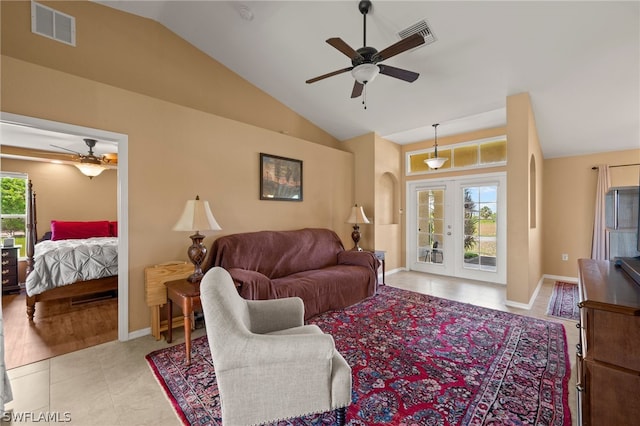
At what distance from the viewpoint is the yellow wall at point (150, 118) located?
239cm

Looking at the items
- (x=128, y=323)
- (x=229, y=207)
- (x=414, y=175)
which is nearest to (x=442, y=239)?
(x=414, y=175)

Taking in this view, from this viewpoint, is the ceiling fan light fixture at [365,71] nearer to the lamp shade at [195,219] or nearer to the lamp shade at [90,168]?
the lamp shade at [195,219]

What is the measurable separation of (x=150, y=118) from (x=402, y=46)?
258 cm

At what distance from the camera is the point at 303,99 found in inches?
174

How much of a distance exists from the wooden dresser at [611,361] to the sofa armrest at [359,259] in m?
2.72

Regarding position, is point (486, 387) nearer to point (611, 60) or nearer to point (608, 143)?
point (611, 60)

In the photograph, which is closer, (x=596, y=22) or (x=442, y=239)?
(x=596, y=22)

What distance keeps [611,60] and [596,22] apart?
624mm

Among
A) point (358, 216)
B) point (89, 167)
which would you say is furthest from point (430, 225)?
point (89, 167)

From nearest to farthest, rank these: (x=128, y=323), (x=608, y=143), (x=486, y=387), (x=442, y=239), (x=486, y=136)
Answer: (x=486, y=387) → (x=128, y=323) → (x=608, y=143) → (x=486, y=136) → (x=442, y=239)

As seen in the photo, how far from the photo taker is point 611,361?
114 centimetres

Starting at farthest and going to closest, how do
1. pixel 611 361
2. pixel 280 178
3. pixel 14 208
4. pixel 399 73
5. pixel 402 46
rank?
pixel 14 208, pixel 280 178, pixel 399 73, pixel 402 46, pixel 611 361

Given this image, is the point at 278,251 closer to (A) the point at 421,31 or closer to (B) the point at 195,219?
(B) the point at 195,219

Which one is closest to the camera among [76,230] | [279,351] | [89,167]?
[279,351]
